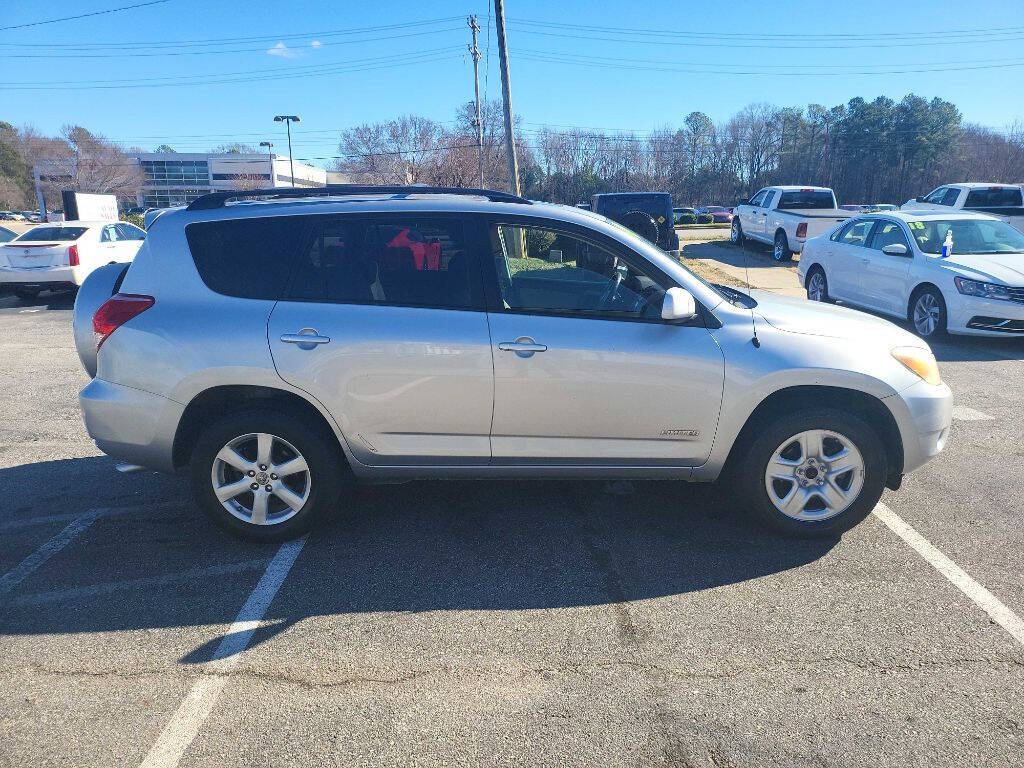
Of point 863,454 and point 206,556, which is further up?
point 863,454

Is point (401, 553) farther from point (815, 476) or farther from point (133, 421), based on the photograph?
point (815, 476)

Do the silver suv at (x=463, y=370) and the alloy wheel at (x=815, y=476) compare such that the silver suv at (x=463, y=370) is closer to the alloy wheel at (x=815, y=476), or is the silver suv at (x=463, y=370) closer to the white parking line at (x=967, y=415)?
the alloy wheel at (x=815, y=476)

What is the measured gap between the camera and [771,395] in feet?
13.3

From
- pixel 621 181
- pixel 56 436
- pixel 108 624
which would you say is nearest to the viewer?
pixel 108 624

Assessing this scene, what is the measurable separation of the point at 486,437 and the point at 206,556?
1.60m

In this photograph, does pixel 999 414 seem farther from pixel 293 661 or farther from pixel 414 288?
pixel 293 661

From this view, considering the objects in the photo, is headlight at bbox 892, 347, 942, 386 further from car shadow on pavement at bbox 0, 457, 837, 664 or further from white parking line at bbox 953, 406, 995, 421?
white parking line at bbox 953, 406, 995, 421

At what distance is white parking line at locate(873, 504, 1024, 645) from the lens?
3.31 m

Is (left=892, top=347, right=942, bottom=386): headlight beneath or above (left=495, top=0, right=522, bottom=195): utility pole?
beneath

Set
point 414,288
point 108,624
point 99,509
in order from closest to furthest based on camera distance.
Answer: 1. point 108,624
2. point 414,288
3. point 99,509

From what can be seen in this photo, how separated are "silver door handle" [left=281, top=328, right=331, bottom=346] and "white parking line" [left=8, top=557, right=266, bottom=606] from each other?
1152mm

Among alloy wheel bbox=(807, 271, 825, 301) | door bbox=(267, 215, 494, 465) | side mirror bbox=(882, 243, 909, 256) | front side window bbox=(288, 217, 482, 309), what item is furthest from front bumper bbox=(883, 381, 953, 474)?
alloy wheel bbox=(807, 271, 825, 301)

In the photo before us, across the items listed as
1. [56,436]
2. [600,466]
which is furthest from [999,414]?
[56,436]

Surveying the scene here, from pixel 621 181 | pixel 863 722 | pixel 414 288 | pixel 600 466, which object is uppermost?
→ pixel 621 181
